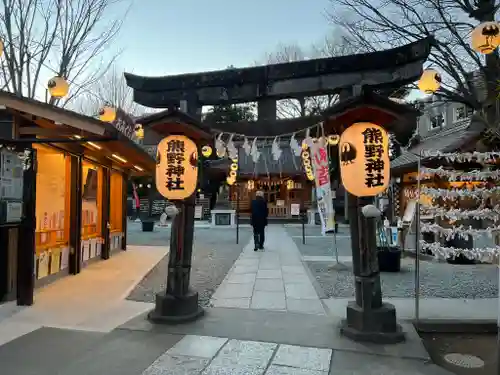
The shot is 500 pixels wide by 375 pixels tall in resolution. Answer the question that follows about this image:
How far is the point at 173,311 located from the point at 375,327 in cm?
279

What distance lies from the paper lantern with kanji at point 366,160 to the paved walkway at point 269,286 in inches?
90.8

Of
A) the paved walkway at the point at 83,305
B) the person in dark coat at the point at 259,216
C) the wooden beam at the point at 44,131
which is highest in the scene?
the wooden beam at the point at 44,131

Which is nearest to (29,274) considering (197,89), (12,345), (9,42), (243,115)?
(12,345)

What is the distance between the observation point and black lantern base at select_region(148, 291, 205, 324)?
16.6 feet

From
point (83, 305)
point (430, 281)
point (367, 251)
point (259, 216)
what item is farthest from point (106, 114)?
point (430, 281)

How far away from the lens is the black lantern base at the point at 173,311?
5.07 meters

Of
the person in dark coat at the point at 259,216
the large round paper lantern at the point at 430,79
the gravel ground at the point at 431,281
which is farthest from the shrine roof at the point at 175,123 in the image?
the person in dark coat at the point at 259,216

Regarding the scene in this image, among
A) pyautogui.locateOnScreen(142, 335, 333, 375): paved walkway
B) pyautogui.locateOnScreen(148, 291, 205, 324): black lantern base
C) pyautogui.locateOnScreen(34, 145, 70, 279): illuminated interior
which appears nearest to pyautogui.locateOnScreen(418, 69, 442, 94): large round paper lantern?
pyautogui.locateOnScreen(142, 335, 333, 375): paved walkway

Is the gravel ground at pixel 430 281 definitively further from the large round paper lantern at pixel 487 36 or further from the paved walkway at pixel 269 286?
the large round paper lantern at pixel 487 36

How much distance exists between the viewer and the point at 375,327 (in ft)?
14.8

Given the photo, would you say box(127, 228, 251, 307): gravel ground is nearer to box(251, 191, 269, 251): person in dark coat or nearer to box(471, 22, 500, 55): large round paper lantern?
box(251, 191, 269, 251): person in dark coat

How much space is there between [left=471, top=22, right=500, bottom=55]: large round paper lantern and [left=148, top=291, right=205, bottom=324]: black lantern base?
17.7 feet

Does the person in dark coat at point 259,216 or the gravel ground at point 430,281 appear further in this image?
the person in dark coat at point 259,216

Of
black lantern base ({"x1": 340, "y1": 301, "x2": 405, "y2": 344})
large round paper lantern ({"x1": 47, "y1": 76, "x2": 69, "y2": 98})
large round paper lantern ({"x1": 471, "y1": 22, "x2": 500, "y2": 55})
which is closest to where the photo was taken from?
black lantern base ({"x1": 340, "y1": 301, "x2": 405, "y2": 344})
